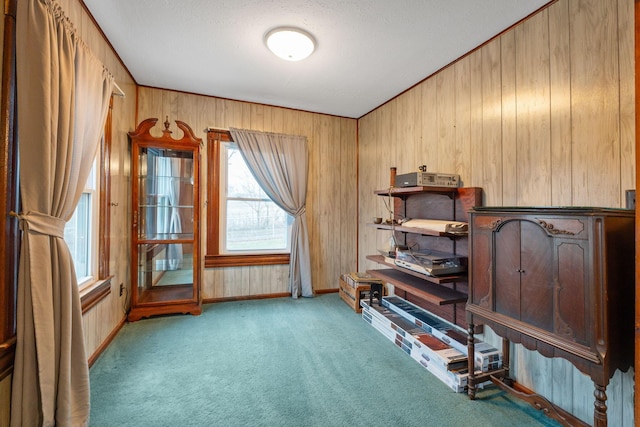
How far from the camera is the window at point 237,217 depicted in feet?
11.2

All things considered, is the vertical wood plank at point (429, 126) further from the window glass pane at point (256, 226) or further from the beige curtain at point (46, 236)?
the beige curtain at point (46, 236)

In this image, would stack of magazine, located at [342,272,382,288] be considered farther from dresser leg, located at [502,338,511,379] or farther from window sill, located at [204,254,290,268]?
dresser leg, located at [502,338,511,379]

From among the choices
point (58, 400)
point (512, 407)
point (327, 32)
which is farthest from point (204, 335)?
point (327, 32)

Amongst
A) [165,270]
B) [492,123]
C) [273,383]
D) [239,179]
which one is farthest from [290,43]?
[165,270]

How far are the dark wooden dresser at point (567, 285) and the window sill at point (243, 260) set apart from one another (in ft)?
8.32

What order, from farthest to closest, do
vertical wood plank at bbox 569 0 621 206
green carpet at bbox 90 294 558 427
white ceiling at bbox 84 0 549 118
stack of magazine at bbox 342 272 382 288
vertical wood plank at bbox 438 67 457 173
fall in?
stack of magazine at bbox 342 272 382 288
vertical wood plank at bbox 438 67 457 173
white ceiling at bbox 84 0 549 118
green carpet at bbox 90 294 558 427
vertical wood plank at bbox 569 0 621 206

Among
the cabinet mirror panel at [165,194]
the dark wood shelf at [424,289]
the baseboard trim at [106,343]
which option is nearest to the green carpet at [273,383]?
the baseboard trim at [106,343]

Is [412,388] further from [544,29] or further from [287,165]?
[287,165]

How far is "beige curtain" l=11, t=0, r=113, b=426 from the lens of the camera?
4.06 ft

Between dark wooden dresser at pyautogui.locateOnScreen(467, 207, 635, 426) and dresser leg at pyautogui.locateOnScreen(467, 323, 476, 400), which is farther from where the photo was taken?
dresser leg at pyautogui.locateOnScreen(467, 323, 476, 400)

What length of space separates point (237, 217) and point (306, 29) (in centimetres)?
227

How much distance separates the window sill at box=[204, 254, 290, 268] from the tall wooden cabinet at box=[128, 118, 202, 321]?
363 mm

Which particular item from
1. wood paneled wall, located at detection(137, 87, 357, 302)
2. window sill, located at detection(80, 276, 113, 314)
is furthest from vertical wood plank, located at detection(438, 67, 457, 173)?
window sill, located at detection(80, 276, 113, 314)

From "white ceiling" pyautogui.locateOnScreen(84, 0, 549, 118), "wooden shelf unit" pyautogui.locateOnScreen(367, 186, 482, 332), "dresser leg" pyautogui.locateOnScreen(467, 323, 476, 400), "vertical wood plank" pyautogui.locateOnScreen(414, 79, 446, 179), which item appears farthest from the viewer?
"vertical wood plank" pyautogui.locateOnScreen(414, 79, 446, 179)
